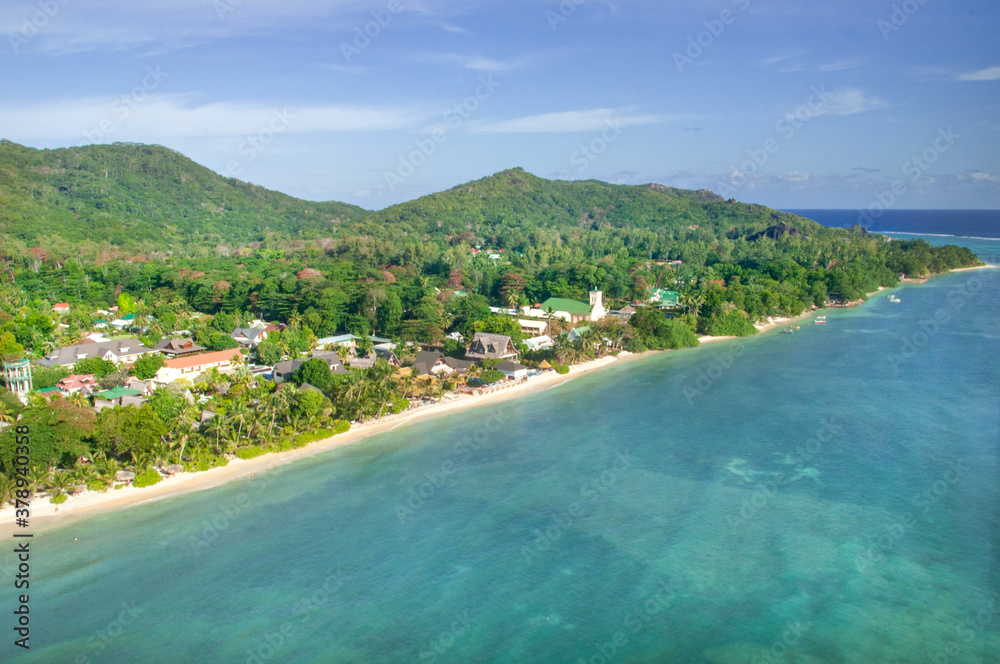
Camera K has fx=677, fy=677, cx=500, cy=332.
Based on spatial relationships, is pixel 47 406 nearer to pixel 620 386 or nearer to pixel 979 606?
pixel 620 386

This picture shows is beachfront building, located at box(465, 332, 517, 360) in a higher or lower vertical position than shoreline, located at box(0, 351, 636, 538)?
higher

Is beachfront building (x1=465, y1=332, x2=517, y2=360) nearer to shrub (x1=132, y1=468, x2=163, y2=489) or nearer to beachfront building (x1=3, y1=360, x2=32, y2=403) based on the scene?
shrub (x1=132, y1=468, x2=163, y2=489)

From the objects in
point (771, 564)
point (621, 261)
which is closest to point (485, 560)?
point (771, 564)

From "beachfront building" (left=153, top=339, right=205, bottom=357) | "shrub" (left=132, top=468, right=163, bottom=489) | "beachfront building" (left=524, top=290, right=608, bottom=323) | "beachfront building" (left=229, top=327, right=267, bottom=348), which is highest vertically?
"beachfront building" (left=524, top=290, right=608, bottom=323)

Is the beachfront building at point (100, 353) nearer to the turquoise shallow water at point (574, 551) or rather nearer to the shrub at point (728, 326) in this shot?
the turquoise shallow water at point (574, 551)

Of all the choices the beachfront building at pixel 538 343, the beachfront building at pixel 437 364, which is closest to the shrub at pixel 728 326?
the beachfront building at pixel 538 343

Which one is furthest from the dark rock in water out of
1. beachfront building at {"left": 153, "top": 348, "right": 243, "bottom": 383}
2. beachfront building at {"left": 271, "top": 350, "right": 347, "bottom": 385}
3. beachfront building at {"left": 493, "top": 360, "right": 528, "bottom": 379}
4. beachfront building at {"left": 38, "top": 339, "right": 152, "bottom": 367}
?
beachfront building at {"left": 38, "top": 339, "right": 152, "bottom": 367}
